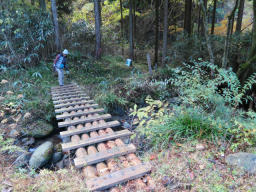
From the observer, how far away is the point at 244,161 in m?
2.53

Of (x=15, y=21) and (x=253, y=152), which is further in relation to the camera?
(x=15, y=21)

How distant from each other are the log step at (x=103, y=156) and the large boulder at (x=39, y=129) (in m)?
3.36

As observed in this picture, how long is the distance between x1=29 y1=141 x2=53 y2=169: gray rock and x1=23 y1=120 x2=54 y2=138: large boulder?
122cm

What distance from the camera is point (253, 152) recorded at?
2.72 meters

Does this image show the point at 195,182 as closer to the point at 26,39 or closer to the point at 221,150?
the point at 221,150

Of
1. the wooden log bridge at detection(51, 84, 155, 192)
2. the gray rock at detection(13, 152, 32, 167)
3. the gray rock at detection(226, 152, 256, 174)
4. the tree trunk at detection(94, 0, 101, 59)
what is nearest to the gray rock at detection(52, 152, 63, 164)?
the gray rock at detection(13, 152, 32, 167)

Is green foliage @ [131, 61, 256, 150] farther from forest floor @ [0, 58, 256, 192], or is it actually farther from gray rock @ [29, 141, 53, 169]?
gray rock @ [29, 141, 53, 169]

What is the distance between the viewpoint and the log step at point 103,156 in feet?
9.34

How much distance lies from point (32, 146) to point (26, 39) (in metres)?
6.88

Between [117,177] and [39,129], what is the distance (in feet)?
13.9

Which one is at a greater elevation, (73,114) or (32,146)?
(73,114)

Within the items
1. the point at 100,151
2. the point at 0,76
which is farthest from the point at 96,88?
the point at 100,151

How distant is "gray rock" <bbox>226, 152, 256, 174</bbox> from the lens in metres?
2.44

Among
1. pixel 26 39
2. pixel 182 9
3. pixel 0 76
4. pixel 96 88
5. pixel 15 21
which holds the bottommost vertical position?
Answer: pixel 96 88
